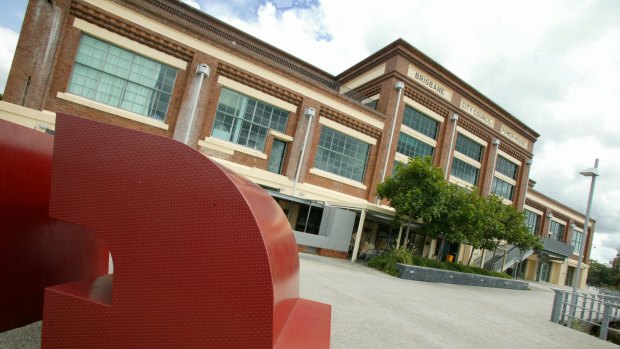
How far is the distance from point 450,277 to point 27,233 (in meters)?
15.6

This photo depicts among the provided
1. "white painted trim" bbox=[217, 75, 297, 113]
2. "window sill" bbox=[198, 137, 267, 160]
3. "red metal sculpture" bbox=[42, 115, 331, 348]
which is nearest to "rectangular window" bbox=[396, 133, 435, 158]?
"white painted trim" bbox=[217, 75, 297, 113]

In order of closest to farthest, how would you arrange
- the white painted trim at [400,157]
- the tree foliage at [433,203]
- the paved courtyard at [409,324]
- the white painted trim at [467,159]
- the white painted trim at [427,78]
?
the paved courtyard at [409,324] < the tree foliage at [433,203] < the white painted trim at [400,157] < the white painted trim at [427,78] < the white painted trim at [467,159]

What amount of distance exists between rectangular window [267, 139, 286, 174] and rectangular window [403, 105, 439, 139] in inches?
339

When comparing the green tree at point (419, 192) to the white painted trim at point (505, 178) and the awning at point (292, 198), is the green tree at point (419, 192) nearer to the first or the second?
the awning at point (292, 198)

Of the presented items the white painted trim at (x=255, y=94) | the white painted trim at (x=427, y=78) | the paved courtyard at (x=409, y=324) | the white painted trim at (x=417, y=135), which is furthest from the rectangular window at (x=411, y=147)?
the paved courtyard at (x=409, y=324)

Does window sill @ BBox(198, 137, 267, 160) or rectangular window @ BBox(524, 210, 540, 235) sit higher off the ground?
rectangular window @ BBox(524, 210, 540, 235)

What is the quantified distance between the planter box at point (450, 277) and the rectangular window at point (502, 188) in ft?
34.6

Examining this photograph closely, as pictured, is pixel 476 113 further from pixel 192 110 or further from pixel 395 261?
pixel 192 110

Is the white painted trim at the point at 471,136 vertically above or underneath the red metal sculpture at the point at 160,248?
above

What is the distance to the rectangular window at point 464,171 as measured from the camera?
25.6 metres

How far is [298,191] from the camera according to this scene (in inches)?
694

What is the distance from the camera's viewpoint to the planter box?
13453 millimetres

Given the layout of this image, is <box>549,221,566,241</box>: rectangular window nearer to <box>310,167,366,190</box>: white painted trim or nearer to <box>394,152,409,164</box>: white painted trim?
<box>394,152,409,164</box>: white painted trim

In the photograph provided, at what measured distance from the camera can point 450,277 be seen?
50.2ft
